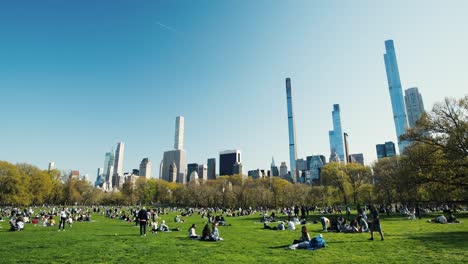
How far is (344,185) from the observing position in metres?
83.8

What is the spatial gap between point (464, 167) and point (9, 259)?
4263 centimetres

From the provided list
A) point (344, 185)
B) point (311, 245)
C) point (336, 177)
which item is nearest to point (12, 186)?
point (311, 245)

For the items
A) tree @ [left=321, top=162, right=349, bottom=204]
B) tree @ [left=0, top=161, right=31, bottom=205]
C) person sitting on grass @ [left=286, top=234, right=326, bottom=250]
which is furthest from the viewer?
tree @ [left=321, top=162, right=349, bottom=204]

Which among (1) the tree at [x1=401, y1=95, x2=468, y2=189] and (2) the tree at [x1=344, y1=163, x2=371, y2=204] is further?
(2) the tree at [x1=344, y1=163, x2=371, y2=204]

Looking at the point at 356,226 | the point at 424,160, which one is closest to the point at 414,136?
the point at 424,160

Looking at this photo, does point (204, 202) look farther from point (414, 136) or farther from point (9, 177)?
point (414, 136)

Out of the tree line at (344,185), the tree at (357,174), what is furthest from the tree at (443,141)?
the tree at (357,174)

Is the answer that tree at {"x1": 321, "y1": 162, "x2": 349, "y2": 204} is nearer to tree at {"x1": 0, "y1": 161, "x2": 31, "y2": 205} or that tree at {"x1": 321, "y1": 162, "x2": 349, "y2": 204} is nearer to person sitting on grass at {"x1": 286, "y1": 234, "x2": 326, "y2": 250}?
person sitting on grass at {"x1": 286, "y1": 234, "x2": 326, "y2": 250}

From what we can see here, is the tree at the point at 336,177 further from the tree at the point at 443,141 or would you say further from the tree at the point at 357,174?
the tree at the point at 443,141

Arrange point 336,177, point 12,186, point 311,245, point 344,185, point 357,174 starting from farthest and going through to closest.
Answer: point 344,185
point 336,177
point 357,174
point 12,186
point 311,245

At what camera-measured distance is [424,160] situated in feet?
111

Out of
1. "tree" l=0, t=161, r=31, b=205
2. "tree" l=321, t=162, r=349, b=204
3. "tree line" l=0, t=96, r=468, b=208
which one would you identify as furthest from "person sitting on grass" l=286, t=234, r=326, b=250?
"tree" l=0, t=161, r=31, b=205

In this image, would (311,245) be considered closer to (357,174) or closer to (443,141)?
(443,141)

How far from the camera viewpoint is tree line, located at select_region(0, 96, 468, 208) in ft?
108
